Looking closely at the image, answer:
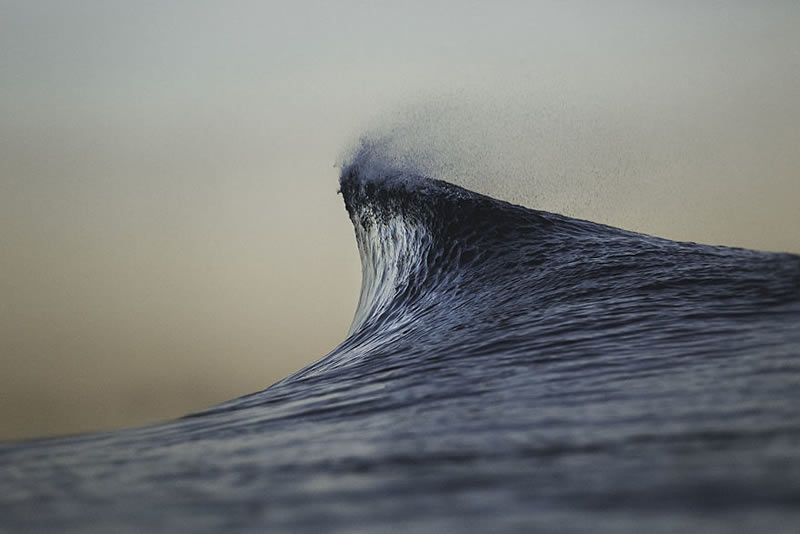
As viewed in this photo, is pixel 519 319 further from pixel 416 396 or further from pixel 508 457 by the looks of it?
pixel 508 457

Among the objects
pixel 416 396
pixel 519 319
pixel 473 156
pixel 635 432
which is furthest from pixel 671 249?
pixel 473 156

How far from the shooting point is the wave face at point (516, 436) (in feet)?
2.68

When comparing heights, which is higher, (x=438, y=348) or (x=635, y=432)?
(x=438, y=348)

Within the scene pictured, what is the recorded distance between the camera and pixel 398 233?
4660mm

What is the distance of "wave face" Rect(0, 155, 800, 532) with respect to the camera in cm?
82

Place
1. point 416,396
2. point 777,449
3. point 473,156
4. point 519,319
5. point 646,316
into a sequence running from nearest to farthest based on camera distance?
point 777,449, point 416,396, point 646,316, point 519,319, point 473,156

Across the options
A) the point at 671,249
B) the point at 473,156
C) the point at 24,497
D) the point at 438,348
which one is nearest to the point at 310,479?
the point at 24,497

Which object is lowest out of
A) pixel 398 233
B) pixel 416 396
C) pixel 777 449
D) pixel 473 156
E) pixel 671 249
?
pixel 777 449

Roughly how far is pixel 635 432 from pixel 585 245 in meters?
2.20

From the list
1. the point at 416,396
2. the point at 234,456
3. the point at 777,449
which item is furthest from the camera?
the point at 416,396

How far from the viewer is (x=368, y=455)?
3.65ft

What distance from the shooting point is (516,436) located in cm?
112

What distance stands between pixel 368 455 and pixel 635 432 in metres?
0.35

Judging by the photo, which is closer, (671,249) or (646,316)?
(646,316)
